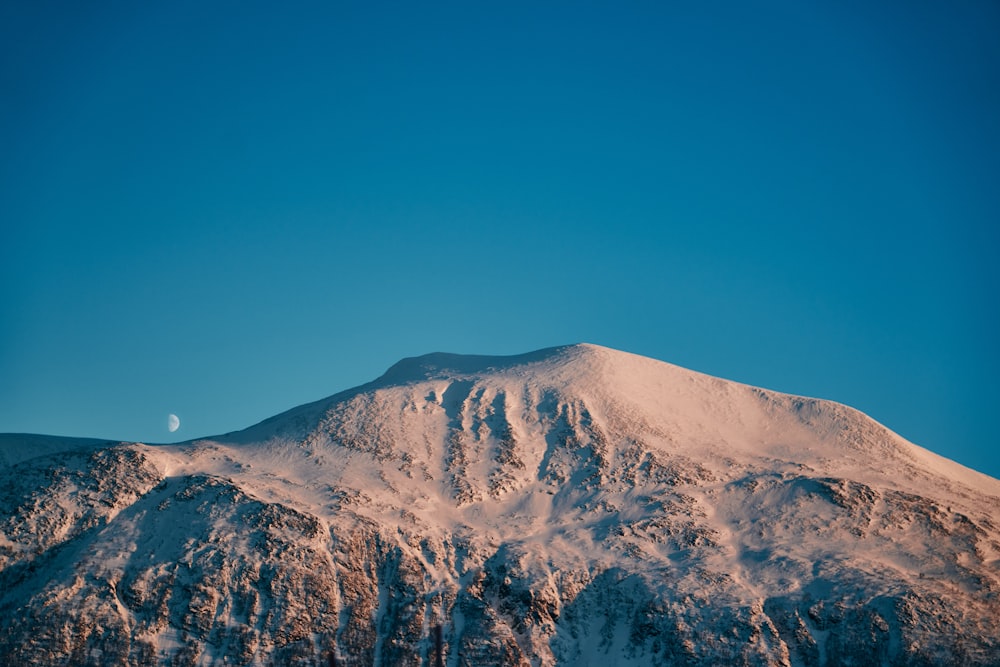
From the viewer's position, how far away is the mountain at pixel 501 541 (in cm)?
8819

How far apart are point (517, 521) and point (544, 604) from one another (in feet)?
57.2

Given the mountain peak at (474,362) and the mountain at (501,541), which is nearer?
the mountain at (501,541)

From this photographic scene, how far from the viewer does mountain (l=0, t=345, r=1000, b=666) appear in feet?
289

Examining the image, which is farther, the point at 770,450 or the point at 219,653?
the point at 770,450

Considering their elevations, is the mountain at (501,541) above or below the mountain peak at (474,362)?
below

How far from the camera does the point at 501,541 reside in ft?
346

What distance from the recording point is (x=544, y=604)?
311 feet

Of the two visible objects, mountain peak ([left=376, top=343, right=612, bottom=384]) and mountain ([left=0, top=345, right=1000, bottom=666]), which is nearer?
mountain ([left=0, top=345, right=1000, bottom=666])

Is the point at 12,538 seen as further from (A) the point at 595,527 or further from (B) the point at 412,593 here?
(A) the point at 595,527

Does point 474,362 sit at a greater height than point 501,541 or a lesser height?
greater

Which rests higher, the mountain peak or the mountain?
the mountain peak

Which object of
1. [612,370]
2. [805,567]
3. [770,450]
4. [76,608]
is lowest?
[805,567]

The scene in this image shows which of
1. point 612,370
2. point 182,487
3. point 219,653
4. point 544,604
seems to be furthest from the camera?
point 612,370

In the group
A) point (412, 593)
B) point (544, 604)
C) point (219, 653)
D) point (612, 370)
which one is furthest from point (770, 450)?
point (219, 653)
